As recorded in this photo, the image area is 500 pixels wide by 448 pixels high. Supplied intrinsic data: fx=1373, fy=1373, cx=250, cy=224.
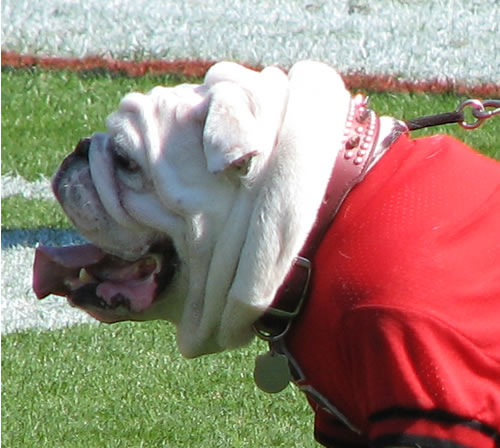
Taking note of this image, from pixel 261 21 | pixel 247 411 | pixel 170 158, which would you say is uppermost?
pixel 170 158

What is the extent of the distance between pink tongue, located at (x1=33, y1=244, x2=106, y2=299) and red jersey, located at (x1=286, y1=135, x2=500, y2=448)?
52 cm

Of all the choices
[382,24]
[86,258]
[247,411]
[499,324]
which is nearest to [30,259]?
[247,411]

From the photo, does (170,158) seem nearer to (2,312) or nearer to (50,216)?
(2,312)

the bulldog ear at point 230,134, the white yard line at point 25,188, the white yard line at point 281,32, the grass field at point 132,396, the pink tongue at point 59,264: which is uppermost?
the bulldog ear at point 230,134

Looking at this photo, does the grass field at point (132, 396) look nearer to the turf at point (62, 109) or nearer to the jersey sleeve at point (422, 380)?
the jersey sleeve at point (422, 380)

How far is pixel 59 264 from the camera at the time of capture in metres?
2.91

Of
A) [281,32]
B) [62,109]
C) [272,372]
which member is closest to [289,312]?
[272,372]

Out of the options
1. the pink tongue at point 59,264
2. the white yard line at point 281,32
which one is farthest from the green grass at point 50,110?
the pink tongue at point 59,264

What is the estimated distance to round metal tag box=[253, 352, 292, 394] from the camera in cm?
271

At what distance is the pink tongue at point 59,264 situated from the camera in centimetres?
290

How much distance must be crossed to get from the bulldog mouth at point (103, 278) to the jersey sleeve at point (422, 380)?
0.46 metres

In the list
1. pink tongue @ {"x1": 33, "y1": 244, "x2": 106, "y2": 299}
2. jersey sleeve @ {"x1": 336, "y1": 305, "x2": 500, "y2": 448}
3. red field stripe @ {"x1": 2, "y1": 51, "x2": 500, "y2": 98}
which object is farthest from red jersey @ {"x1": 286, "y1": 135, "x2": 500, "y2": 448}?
red field stripe @ {"x1": 2, "y1": 51, "x2": 500, "y2": 98}

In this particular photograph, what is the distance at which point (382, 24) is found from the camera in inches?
310

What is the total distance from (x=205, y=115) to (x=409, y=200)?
1.37ft
